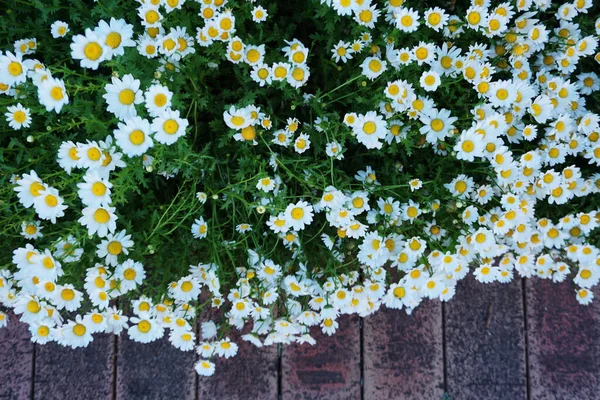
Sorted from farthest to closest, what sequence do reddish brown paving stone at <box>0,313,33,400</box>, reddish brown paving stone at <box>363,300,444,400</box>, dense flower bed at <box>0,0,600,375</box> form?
reddish brown paving stone at <box>363,300,444,400</box> < reddish brown paving stone at <box>0,313,33,400</box> < dense flower bed at <box>0,0,600,375</box>

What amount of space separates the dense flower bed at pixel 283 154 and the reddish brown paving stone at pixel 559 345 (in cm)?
38

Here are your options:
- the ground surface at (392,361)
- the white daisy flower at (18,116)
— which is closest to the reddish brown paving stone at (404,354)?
the ground surface at (392,361)

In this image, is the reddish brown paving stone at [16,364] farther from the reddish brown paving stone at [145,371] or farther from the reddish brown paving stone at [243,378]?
the reddish brown paving stone at [243,378]

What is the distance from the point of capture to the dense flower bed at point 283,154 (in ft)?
6.18

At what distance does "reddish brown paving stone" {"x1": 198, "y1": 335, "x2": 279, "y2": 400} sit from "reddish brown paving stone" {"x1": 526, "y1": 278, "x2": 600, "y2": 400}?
→ 1.27 metres

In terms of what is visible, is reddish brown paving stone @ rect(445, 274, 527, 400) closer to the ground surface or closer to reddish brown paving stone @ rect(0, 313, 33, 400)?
the ground surface

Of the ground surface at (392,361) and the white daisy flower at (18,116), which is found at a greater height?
the white daisy flower at (18,116)

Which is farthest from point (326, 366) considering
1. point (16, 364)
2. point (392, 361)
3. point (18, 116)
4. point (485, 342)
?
point (18, 116)

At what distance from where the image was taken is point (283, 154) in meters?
2.17

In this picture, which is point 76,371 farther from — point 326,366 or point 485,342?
point 485,342

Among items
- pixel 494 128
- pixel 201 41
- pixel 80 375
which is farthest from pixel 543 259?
pixel 80 375

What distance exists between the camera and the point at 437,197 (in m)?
2.22

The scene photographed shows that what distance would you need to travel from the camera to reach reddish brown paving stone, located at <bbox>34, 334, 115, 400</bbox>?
2625 millimetres

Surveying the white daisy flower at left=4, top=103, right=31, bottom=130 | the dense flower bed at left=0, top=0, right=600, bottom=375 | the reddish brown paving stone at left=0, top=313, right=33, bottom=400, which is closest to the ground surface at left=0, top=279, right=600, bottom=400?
the reddish brown paving stone at left=0, top=313, right=33, bottom=400
